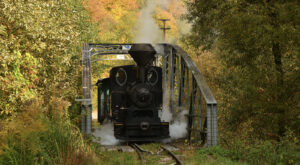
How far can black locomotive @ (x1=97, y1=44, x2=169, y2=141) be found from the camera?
15.9 meters

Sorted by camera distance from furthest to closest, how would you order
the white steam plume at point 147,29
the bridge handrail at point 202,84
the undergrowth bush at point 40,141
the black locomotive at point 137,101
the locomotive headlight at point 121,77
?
the white steam plume at point 147,29
the locomotive headlight at point 121,77
the black locomotive at point 137,101
the bridge handrail at point 202,84
the undergrowth bush at point 40,141

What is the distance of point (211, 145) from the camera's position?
13586 mm

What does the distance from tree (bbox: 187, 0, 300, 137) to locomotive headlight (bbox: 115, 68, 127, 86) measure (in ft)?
16.0

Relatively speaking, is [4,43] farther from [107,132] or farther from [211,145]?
[107,132]

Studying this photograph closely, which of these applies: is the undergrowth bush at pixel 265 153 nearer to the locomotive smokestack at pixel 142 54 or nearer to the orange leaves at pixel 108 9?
the locomotive smokestack at pixel 142 54

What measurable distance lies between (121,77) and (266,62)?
6.50 m

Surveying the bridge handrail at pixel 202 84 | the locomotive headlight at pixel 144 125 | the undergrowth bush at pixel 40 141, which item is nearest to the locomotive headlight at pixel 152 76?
the bridge handrail at pixel 202 84

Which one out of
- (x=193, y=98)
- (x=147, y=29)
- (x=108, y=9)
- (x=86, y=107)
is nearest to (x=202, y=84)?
(x=193, y=98)

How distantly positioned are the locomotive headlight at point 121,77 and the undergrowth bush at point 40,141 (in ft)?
23.3

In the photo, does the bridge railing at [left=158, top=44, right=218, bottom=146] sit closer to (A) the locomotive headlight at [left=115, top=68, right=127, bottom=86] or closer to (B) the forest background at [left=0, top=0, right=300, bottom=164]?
(B) the forest background at [left=0, top=0, right=300, bottom=164]

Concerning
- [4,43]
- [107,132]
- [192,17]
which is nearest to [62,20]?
[4,43]

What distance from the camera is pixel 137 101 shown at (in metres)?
16.0

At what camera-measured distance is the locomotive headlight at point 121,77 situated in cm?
1667

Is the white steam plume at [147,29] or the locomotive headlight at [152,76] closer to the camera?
the locomotive headlight at [152,76]
